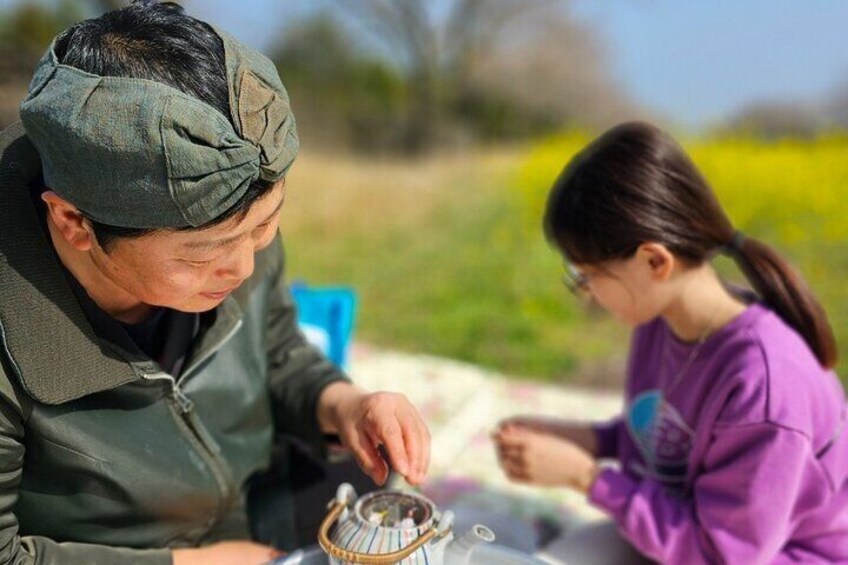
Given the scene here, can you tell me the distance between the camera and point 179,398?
122 cm

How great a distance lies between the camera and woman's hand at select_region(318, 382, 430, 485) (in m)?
1.19

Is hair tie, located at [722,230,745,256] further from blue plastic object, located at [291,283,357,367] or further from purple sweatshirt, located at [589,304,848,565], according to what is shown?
blue plastic object, located at [291,283,357,367]

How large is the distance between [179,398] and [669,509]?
2.96 feet

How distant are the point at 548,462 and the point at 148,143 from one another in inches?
41.8

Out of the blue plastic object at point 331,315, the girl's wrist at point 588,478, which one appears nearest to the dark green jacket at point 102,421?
the girl's wrist at point 588,478

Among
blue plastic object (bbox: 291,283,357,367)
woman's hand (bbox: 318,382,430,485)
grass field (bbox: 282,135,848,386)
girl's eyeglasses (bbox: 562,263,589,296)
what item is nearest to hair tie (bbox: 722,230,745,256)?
girl's eyeglasses (bbox: 562,263,589,296)

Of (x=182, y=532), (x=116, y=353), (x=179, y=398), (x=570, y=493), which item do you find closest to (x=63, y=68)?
(x=116, y=353)

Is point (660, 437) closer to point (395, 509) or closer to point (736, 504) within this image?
point (736, 504)

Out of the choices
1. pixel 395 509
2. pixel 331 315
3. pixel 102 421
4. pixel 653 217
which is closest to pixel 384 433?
pixel 395 509

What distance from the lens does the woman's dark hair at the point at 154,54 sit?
92 cm

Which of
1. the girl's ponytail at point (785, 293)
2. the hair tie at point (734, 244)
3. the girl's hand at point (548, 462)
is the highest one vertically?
the hair tie at point (734, 244)

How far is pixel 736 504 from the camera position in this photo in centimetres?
136

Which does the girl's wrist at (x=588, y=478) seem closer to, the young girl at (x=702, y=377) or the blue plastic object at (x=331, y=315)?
the young girl at (x=702, y=377)

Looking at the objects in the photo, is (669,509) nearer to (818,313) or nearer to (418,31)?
(818,313)
